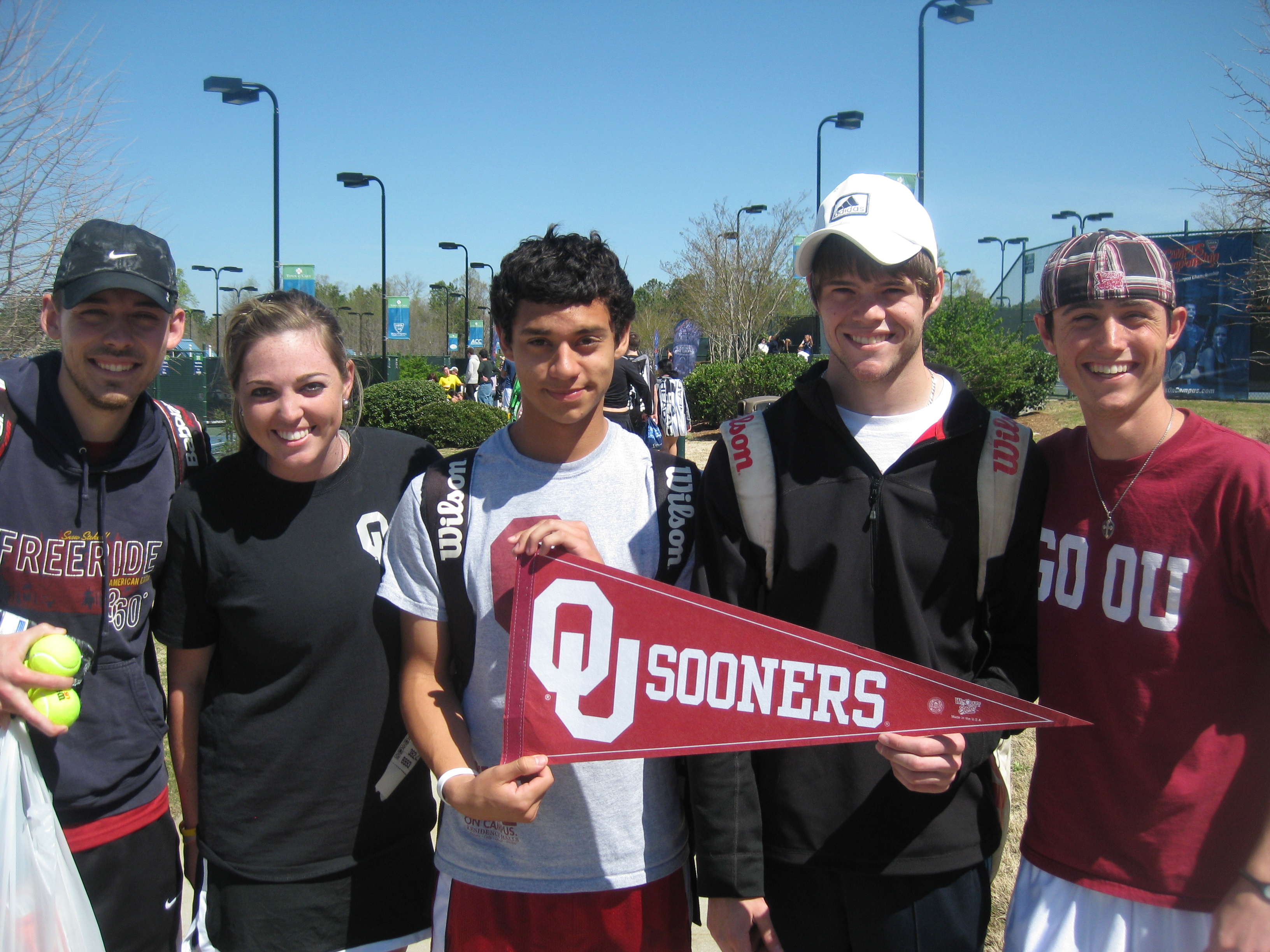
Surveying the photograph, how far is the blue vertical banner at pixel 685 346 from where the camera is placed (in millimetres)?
17938

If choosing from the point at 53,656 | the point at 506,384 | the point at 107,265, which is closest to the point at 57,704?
the point at 53,656

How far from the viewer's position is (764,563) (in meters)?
2.11

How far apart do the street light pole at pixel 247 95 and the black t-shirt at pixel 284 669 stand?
603 inches

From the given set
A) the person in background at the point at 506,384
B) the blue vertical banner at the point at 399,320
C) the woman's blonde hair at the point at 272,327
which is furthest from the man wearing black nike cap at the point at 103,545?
the blue vertical banner at the point at 399,320

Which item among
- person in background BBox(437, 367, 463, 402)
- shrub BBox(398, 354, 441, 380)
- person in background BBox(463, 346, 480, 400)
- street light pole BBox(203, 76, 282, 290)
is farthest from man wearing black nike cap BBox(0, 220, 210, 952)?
shrub BBox(398, 354, 441, 380)

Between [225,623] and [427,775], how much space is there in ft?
2.23

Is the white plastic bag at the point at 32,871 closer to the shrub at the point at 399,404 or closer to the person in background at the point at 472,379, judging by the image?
the shrub at the point at 399,404

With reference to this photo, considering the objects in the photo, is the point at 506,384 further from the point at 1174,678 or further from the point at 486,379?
the point at 1174,678

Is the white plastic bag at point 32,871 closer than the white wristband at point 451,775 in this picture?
No

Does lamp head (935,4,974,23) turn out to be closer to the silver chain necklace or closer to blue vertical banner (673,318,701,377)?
blue vertical banner (673,318,701,377)

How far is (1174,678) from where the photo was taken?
199cm

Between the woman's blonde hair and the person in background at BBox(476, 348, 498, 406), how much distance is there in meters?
22.8

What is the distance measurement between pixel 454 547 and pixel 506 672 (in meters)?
0.32

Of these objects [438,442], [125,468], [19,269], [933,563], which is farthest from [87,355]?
[438,442]
